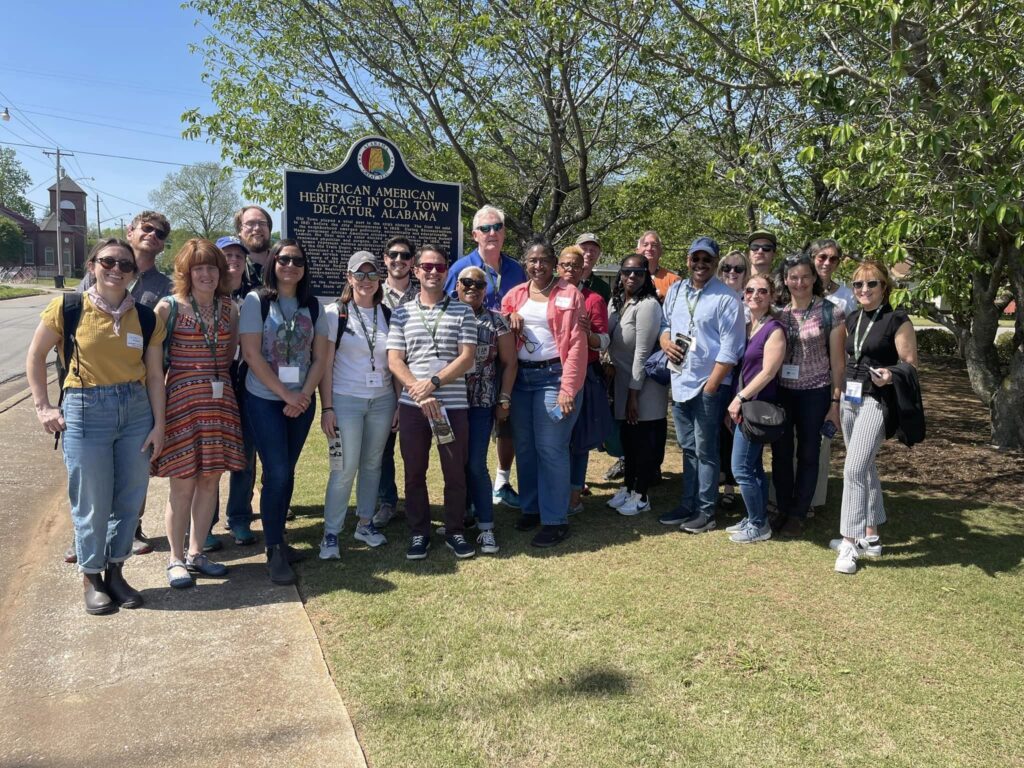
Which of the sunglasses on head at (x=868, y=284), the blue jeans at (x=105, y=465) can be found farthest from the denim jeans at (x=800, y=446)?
the blue jeans at (x=105, y=465)

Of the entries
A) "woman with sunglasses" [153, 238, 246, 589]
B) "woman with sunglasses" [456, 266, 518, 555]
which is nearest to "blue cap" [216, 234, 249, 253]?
"woman with sunglasses" [153, 238, 246, 589]

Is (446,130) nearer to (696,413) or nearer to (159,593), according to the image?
(696,413)

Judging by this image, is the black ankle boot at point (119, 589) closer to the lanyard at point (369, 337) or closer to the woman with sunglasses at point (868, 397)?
the lanyard at point (369, 337)

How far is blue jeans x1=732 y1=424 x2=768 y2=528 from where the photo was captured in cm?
484

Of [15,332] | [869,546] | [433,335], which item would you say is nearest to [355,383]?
[433,335]

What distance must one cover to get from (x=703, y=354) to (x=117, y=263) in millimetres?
3623

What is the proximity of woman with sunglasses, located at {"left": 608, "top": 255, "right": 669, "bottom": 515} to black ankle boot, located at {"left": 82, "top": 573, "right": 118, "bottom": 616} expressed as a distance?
348cm

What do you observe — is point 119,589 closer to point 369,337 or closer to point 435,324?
point 369,337

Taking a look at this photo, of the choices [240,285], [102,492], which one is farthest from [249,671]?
[240,285]

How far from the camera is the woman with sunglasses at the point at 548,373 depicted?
4.76 m

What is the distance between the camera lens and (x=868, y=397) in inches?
182

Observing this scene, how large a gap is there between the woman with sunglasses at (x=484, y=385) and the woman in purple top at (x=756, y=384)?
156 centimetres

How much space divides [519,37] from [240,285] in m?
4.89

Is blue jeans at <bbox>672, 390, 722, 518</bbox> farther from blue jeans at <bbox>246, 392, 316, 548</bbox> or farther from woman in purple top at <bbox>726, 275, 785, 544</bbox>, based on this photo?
blue jeans at <bbox>246, 392, 316, 548</bbox>
